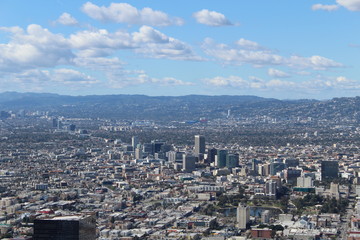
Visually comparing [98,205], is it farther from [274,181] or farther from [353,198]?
[353,198]

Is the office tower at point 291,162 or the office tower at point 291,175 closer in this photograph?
the office tower at point 291,175

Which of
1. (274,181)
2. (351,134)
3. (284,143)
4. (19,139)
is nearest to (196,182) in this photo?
(274,181)

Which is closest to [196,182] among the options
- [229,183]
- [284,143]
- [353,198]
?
[229,183]

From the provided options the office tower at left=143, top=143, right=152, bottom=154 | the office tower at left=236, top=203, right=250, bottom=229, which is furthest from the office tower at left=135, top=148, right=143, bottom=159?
the office tower at left=236, top=203, right=250, bottom=229

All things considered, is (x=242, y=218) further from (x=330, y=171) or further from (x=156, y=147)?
(x=156, y=147)

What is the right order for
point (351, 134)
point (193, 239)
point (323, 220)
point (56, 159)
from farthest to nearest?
point (351, 134), point (56, 159), point (323, 220), point (193, 239)

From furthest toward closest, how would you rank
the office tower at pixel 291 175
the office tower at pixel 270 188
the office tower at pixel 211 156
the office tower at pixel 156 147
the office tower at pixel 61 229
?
the office tower at pixel 156 147 < the office tower at pixel 211 156 < the office tower at pixel 291 175 < the office tower at pixel 270 188 < the office tower at pixel 61 229

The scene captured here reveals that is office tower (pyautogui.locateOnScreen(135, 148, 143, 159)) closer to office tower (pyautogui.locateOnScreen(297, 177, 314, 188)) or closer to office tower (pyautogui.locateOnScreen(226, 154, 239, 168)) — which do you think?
office tower (pyautogui.locateOnScreen(226, 154, 239, 168))

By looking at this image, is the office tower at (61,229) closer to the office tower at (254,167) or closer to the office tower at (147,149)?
the office tower at (254,167)

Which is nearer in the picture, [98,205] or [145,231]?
[145,231]

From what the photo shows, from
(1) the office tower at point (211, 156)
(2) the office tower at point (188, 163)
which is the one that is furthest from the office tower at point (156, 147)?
(2) the office tower at point (188, 163)

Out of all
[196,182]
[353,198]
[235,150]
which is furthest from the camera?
[235,150]
